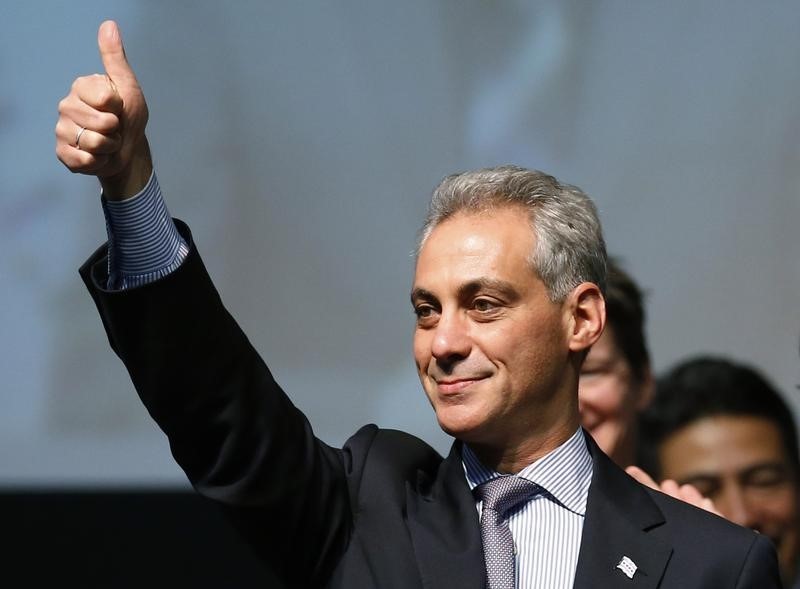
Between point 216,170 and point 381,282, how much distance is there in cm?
62

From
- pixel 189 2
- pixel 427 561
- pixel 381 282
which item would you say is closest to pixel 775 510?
pixel 381 282

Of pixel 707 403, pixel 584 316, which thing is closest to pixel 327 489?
pixel 584 316

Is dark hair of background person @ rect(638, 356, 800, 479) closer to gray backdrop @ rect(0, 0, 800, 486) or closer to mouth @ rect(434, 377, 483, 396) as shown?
gray backdrop @ rect(0, 0, 800, 486)

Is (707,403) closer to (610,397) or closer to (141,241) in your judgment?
(610,397)

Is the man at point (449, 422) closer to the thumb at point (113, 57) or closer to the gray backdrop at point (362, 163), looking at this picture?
the thumb at point (113, 57)

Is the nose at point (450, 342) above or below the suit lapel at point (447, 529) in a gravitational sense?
above

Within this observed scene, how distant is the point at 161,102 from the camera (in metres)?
4.06

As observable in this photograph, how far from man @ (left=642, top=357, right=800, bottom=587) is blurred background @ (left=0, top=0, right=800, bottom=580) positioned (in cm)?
22

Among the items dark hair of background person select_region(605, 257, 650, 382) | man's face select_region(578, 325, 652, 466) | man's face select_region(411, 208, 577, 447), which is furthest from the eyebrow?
dark hair of background person select_region(605, 257, 650, 382)

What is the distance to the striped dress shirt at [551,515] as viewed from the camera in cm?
190

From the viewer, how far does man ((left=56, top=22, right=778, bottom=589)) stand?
67.1 inches

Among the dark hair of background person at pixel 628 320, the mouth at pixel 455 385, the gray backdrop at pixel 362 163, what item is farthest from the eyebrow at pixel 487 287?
the gray backdrop at pixel 362 163

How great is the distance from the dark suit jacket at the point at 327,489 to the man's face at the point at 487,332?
5.7 inches

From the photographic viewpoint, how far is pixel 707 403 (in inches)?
150
